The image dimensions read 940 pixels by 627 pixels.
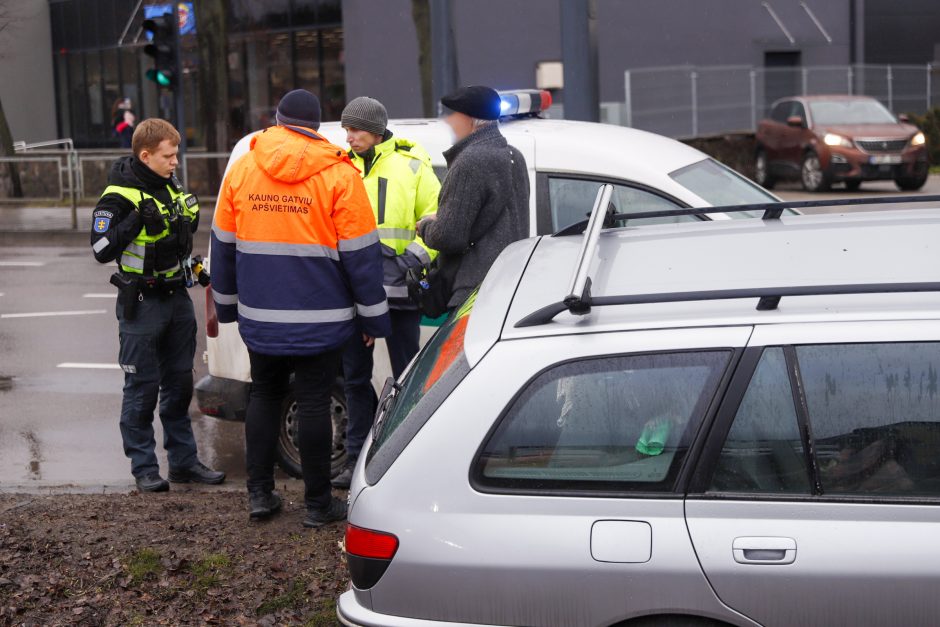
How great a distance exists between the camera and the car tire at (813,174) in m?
22.6

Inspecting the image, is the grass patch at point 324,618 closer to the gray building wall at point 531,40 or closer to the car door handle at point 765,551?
the car door handle at point 765,551

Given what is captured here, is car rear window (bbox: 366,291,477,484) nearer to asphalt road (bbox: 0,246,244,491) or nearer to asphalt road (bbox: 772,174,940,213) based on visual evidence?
asphalt road (bbox: 0,246,244,491)

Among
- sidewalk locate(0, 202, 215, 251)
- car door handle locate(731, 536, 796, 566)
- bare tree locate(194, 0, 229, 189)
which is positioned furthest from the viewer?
bare tree locate(194, 0, 229, 189)

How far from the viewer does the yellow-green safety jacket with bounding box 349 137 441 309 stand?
5781mm

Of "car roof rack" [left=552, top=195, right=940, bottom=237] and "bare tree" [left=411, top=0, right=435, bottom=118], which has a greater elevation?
"bare tree" [left=411, top=0, right=435, bottom=118]

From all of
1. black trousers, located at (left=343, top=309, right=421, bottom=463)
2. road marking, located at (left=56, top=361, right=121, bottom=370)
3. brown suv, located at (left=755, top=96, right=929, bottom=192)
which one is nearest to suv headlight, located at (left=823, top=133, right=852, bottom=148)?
brown suv, located at (left=755, top=96, right=929, bottom=192)

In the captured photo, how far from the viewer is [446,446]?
3281mm

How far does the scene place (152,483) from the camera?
630 centimetres

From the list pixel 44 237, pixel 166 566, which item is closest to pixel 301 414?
pixel 166 566

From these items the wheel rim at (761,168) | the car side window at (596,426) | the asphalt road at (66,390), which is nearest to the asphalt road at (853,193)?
the wheel rim at (761,168)

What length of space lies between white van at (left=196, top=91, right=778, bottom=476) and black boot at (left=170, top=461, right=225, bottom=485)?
305 millimetres

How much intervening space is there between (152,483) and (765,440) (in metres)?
3.95

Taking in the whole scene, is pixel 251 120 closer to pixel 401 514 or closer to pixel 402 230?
pixel 402 230

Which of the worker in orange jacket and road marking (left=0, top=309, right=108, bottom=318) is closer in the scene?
the worker in orange jacket
